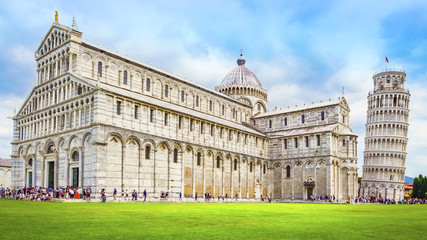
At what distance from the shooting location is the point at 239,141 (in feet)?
203

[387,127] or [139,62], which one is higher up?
[139,62]

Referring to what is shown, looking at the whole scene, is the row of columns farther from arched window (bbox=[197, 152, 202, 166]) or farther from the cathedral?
arched window (bbox=[197, 152, 202, 166])

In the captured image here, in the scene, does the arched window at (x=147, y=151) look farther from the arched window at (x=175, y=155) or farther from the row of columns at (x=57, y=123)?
the row of columns at (x=57, y=123)

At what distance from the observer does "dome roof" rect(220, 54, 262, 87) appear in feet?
261

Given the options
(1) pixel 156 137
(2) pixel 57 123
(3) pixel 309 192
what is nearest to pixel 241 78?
(3) pixel 309 192

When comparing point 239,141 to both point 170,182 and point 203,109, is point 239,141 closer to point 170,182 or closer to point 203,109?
point 203,109

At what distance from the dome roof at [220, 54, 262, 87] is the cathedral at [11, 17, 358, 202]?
6.50 metres

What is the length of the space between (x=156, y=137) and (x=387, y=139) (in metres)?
66.3

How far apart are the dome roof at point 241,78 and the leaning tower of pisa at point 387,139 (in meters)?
32.3

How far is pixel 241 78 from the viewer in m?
80.4

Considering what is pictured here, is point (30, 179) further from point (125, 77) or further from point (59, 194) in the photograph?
point (125, 77)

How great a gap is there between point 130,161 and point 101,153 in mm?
3998

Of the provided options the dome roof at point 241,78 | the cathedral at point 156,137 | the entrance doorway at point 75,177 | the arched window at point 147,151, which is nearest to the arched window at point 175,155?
the cathedral at point 156,137

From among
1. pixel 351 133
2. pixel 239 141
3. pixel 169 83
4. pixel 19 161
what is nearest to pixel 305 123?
pixel 351 133
